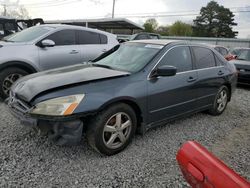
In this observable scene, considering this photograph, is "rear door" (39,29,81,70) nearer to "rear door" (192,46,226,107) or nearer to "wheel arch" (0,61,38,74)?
A: "wheel arch" (0,61,38,74)

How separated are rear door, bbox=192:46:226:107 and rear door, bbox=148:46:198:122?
190mm

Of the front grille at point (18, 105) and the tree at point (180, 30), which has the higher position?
the tree at point (180, 30)

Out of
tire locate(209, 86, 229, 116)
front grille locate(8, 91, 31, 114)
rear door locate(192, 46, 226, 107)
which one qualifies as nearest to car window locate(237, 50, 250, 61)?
tire locate(209, 86, 229, 116)

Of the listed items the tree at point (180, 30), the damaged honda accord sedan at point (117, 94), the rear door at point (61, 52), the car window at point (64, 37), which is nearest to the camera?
the damaged honda accord sedan at point (117, 94)

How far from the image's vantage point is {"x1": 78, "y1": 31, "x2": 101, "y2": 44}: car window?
257 inches

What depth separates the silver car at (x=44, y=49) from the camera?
17.1 ft

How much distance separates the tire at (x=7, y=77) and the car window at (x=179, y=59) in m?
3.31

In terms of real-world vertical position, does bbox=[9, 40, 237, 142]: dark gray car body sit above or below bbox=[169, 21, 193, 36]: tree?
below

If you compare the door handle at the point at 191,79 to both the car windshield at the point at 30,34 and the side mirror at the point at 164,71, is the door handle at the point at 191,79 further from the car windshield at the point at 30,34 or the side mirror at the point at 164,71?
the car windshield at the point at 30,34

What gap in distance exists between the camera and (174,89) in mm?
3883

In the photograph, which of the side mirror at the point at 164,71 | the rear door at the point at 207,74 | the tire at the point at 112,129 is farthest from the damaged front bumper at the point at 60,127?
the rear door at the point at 207,74

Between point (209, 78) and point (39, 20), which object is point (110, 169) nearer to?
point (209, 78)

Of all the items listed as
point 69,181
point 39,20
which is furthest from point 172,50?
point 39,20

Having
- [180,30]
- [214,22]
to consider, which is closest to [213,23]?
[214,22]
